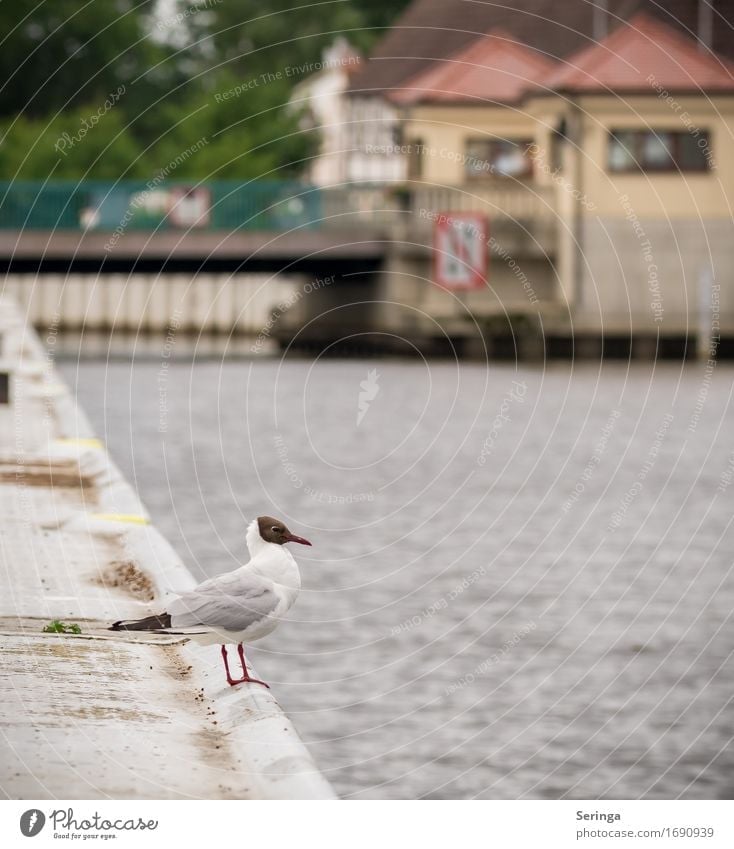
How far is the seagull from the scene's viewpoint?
6.96m

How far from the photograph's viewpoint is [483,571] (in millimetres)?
20234

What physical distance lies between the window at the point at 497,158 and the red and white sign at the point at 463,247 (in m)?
2.15

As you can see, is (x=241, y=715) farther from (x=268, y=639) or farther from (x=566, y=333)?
(x=566, y=333)

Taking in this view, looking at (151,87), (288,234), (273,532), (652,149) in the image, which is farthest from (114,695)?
(151,87)

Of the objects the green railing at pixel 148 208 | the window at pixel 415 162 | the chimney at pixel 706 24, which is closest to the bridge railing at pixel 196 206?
the green railing at pixel 148 208

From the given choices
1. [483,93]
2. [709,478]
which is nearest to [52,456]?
[709,478]

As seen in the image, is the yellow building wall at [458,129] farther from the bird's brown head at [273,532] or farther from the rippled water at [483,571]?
the bird's brown head at [273,532]

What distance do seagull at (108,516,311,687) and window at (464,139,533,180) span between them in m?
50.3

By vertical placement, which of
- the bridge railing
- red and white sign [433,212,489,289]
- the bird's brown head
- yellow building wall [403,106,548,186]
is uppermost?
yellow building wall [403,106,548,186]

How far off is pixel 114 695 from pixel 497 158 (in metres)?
51.6

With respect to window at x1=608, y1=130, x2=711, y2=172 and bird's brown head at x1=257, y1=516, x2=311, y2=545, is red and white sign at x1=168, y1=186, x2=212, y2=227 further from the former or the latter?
bird's brown head at x1=257, y1=516, x2=311, y2=545

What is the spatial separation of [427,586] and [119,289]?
199ft

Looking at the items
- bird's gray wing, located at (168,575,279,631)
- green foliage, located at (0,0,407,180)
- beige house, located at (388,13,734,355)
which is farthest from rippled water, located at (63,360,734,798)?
green foliage, located at (0,0,407,180)

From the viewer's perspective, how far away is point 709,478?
29.1 metres
